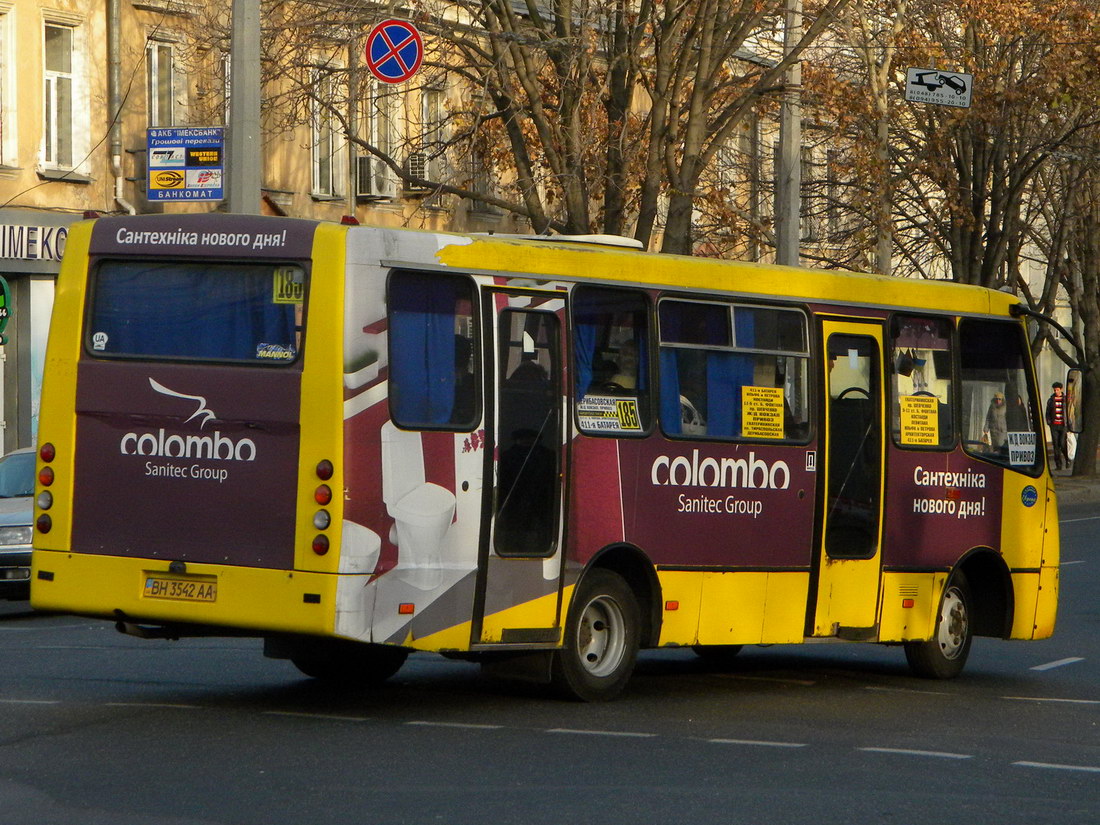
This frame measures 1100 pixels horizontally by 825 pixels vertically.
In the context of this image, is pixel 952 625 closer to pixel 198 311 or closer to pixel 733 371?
pixel 733 371

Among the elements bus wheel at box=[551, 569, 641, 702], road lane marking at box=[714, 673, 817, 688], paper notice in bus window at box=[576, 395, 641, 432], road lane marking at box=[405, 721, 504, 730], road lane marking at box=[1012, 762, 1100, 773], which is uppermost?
paper notice in bus window at box=[576, 395, 641, 432]

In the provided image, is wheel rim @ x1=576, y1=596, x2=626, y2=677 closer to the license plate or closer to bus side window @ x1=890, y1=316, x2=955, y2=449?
the license plate

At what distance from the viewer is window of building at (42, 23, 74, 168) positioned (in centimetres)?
2853

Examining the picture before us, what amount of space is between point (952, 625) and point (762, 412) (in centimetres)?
240

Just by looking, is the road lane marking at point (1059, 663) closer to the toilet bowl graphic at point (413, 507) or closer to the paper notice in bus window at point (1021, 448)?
the paper notice in bus window at point (1021, 448)

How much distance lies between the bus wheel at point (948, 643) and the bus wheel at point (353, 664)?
3.53m

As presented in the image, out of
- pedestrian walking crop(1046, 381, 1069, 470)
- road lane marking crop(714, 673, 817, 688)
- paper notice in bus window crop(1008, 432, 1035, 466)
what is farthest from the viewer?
pedestrian walking crop(1046, 381, 1069, 470)

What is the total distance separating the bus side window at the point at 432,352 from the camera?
33.6 feet

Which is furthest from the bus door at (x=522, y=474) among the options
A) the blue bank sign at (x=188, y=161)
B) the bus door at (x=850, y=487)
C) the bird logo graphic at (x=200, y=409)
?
the blue bank sign at (x=188, y=161)

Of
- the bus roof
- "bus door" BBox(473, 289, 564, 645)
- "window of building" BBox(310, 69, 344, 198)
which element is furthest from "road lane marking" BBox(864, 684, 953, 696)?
"window of building" BBox(310, 69, 344, 198)

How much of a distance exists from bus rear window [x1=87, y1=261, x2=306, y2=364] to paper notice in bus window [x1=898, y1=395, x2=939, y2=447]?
4.64 meters

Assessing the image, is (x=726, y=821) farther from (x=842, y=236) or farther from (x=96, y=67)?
(x=842, y=236)

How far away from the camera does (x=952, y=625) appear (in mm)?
13477

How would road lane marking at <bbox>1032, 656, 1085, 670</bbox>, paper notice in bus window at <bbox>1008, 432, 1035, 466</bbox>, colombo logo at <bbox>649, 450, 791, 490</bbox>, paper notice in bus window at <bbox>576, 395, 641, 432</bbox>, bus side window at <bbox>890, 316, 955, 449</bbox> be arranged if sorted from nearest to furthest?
paper notice in bus window at <bbox>576, 395, 641, 432</bbox> < colombo logo at <bbox>649, 450, 791, 490</bbox> < bus side window at <bbox>890, 316, 955, 449</bbox> < paper notice in bus window at <bbox>1008, 432, 1035, 466</bbox> < road lane marking at <bbox>1032, 656, 1085, 670</bbox>
